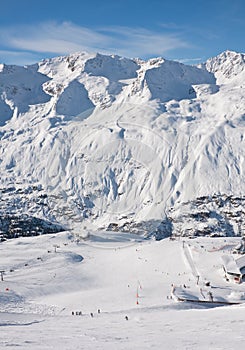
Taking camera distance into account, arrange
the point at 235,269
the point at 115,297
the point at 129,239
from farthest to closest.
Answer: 1. the point at 129,239
2. the point at 235,269
3. the point at 115,297

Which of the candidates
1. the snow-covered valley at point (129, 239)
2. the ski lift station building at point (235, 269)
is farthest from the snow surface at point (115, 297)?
the ski lift station building at point (235, 269)

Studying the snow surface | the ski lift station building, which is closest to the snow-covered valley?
the snow surface

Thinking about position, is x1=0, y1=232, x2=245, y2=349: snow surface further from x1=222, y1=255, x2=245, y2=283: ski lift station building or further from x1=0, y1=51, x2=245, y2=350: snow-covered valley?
x1=222, y1=255, x2=245, y2=283: ski lift station building

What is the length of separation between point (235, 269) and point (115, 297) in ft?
58.0

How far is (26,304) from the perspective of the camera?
49.7 metres

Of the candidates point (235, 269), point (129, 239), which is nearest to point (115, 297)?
point (235, 269)

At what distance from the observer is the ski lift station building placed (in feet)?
190

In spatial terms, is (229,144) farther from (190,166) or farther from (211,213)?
(211,213)

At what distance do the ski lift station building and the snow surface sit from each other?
3.90ft

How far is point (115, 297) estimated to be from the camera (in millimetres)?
51875

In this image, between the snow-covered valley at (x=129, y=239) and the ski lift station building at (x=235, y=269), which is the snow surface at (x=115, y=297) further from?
the ski lift station building at (x=235, y=269)

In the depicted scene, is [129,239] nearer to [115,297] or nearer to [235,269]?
[235,269]

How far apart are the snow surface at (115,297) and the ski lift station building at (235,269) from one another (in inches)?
46.9

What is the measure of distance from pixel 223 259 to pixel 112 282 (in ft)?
55.4
